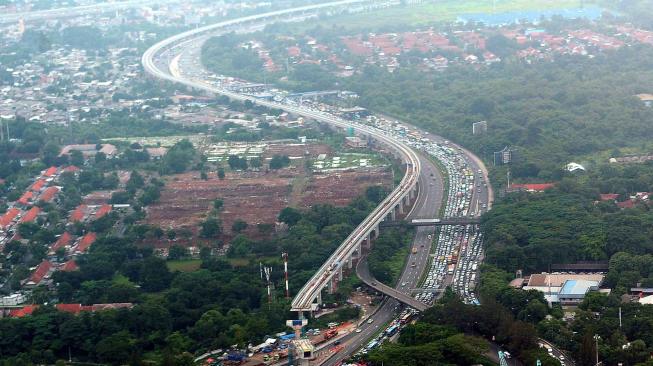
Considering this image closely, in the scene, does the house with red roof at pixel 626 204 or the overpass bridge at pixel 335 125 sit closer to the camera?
the overpass bridge at pixel 335 125

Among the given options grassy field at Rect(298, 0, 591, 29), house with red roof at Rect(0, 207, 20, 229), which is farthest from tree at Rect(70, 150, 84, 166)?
grassy field at Rect(298, 0, 591, 29)

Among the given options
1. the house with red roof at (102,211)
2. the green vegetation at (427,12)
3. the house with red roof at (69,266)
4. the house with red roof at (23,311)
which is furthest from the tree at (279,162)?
the green vegetation at (427,12)

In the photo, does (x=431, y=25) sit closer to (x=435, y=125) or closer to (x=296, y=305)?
(x=435, y=125)

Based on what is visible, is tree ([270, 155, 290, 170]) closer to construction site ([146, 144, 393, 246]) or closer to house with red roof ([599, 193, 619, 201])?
construction site ([146, 144, 393, 246])

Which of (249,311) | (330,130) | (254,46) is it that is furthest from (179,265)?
(254,46)

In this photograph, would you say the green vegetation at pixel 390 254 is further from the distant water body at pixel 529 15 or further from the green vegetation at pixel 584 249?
the distant water body at pixel 529 15

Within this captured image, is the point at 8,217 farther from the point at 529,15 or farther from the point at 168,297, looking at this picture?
the point at 529,15
